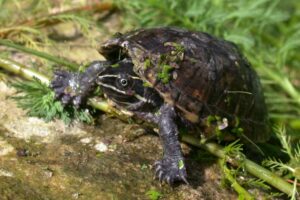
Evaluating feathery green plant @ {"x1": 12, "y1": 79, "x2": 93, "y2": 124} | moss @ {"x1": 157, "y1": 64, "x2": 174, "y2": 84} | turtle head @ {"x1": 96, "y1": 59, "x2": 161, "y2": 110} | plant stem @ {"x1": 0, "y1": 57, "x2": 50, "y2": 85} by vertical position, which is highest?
moss @ {"x1": 157, "y1": 64, "x2": 174, "y2": 84}

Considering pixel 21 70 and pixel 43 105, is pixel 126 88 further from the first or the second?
pixel 21 70

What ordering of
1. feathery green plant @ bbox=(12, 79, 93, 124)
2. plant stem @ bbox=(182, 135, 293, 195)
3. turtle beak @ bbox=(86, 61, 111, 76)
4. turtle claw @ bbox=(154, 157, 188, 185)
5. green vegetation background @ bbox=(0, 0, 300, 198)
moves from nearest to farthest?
turtle claw @ bbox=(154, 157, 188, 185) < plant stem @ bbox=(182, 135, 293, 195) < feathery green plant @ bbox=(12, 79, 93, 124) < turtle beak @ bbox=(86, 61, 111, 76) < green vegetation background @ bbox=(0, 0, 300, 198)

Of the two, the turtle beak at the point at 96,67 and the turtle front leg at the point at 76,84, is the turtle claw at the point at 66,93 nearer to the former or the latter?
the turtle front leg at the point at 76,84

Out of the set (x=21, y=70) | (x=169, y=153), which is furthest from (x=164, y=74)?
(x=21, y=70)

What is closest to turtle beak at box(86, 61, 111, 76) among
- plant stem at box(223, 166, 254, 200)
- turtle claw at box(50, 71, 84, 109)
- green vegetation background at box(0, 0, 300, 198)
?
turtle claw at box(50, 71, 84, 109)

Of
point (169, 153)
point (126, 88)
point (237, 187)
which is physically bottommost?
point (237, 187)

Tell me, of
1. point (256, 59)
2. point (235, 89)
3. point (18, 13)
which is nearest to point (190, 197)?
point (235, 89)

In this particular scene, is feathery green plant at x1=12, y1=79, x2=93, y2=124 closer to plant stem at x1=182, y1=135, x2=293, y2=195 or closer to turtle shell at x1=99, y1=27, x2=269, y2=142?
turtle shell at x1=99, y1=27, x2=269, y2=142

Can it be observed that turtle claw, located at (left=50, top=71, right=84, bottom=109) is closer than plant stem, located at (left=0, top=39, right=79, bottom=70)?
Yes

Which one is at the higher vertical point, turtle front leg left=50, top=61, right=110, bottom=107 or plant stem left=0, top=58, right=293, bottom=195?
turtle front leg left=50, top=61, right=110, bottom=107
